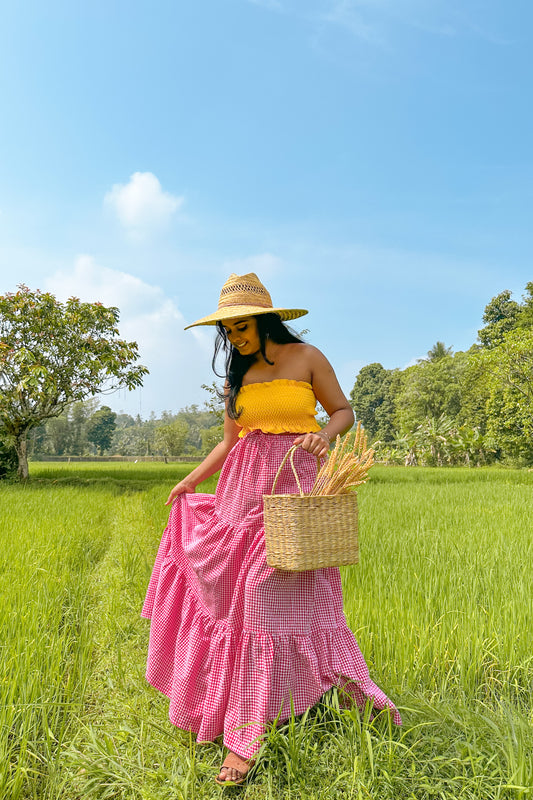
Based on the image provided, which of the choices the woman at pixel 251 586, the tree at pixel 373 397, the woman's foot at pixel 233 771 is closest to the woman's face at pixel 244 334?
the woman at pixel 251 586

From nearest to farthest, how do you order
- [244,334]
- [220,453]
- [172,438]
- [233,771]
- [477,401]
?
[233,771]
[244,334]
[220,453]
[477,401]
[172,438]

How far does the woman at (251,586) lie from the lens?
5.53ft

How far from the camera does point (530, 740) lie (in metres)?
1.60

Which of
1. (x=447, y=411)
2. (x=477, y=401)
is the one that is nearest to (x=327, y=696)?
(x=477, y=401)

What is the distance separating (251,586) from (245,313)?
0.88m

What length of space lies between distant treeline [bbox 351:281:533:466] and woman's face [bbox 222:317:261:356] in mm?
14757

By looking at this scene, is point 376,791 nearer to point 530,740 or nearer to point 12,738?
point 530,740

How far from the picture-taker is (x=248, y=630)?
67.4 inches

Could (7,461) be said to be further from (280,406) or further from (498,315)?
(498,315)

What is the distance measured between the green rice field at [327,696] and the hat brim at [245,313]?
124cm

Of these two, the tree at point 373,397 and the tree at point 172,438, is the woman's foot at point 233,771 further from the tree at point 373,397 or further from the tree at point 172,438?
the tree at point 373,397

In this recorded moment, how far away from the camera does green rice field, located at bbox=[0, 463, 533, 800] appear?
157 centimetres

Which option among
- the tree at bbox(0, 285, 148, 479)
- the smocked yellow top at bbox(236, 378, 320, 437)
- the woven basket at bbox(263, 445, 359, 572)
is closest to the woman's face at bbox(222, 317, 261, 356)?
the smocked yellow top at bbox(236, 378, 320, 437)

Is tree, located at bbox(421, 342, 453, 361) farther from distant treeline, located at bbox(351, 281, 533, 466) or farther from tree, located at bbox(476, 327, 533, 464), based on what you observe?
tree, located at bbox(476, 327, 533, 464)
